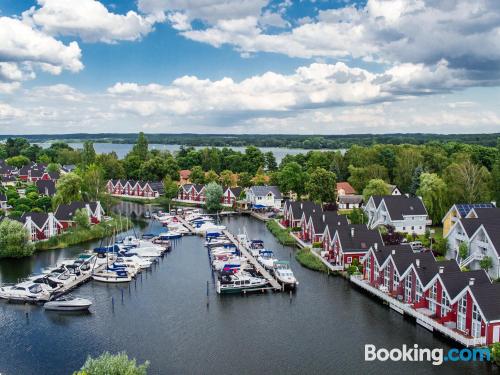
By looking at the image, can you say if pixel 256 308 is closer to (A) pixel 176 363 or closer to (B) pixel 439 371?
(A) pixel 176 363

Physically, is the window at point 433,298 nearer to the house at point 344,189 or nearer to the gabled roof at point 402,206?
the gabled roof at point 402,206

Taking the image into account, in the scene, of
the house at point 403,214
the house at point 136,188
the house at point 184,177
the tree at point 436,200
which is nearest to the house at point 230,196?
the house at point 136,188

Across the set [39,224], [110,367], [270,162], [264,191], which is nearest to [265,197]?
[264,191]

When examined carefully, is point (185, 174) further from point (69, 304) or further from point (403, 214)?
point (69, 304)

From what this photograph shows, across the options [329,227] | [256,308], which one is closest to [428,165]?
[329,227]

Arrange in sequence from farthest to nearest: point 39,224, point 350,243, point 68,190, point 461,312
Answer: point 68,190 → point 39,224 → point 350,243 → point 461,312

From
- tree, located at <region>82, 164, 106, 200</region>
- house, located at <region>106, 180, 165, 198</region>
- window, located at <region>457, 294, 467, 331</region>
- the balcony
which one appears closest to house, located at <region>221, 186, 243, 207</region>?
house, located at <region>106, 180, 165, 198</region>
